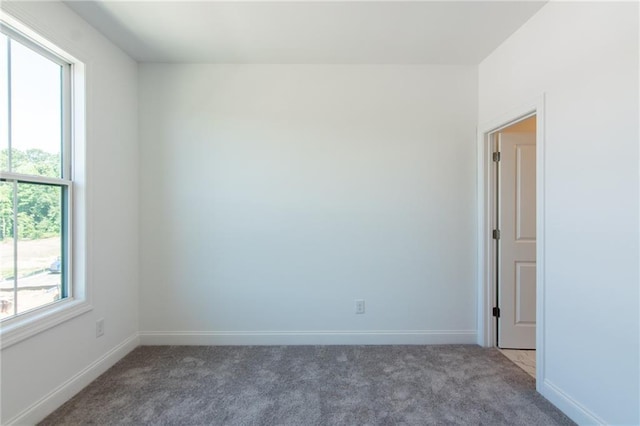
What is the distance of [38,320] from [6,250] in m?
0.46

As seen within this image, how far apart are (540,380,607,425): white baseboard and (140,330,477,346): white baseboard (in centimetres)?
82

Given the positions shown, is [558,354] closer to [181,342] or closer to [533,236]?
[533,236]

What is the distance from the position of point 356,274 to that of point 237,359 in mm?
1273

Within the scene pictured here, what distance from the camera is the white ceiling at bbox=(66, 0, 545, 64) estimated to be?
1.91m

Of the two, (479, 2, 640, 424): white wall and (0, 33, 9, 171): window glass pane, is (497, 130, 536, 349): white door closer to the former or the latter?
(479, 2, 640, 424): white wall

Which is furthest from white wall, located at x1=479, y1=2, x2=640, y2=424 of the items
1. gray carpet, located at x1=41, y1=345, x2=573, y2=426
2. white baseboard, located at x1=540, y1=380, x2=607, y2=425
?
gray carpet, located at x1=41, y1=345, x2=573, y2=426

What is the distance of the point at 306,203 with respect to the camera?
270 centimetres

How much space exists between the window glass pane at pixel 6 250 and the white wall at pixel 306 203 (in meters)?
1.03

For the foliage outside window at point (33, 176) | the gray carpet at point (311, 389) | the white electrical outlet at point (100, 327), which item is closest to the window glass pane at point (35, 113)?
the foliage outside window at point (33, 176)

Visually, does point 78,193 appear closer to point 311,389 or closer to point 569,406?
point 311,389

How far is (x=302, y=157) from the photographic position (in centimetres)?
269

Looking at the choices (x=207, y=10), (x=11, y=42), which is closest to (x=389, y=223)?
(x=207, y=10)

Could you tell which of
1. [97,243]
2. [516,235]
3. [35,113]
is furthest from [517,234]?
[35,113]

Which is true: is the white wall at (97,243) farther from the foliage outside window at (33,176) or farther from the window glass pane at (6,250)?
the window glass pane at (6,250)
